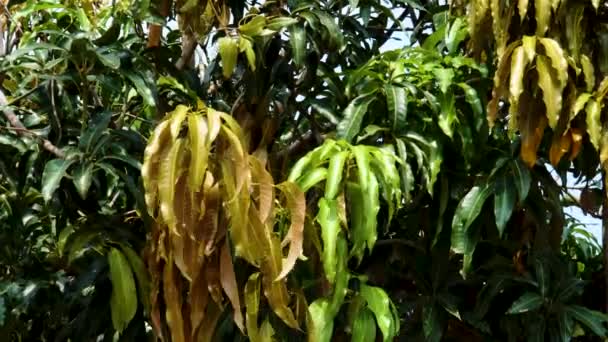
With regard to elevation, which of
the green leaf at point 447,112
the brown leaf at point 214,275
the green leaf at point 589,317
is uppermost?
the green leaf at point 447,112

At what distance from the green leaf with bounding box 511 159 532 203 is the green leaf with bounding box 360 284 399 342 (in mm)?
334

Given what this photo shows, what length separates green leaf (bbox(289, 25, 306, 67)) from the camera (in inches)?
77.5

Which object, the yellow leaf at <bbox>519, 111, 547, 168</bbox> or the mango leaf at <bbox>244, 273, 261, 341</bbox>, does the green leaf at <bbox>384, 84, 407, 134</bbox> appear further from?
the mango leaf at <bbox>244, 273, 261, 341</bbox>

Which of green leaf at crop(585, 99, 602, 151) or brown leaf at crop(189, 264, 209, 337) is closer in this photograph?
brown leaf at crop(189, 264, 209, 337)

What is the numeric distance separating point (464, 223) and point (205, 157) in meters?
0.67

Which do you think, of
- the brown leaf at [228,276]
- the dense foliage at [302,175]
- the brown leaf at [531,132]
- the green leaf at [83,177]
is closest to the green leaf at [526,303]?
the dense foliage at [302,175]

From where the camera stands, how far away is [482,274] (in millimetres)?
2164

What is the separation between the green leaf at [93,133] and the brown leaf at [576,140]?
0.85 m

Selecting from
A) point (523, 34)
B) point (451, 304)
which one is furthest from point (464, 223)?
point (523, 34)

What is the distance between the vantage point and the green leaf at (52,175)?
1.63 m

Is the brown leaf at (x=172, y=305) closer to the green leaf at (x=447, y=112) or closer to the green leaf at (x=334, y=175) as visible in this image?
the green leaf at (x=334, y=175)

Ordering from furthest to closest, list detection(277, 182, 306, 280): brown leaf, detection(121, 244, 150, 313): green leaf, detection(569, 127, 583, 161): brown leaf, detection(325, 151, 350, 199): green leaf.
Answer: detection(569, 127, 583, 161): brown leaf → detection(121, 244, 150, 313): green leaf → detection(325, 151, 350, 199): green leaf → detection(277, 182, 306, 280): brown leaf

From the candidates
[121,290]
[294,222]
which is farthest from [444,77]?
[121,290]

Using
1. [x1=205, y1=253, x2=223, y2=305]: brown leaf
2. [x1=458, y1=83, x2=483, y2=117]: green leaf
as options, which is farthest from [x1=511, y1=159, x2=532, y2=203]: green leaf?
[x1=205, y1=253, x2=223, y2=305]: brown leaf
